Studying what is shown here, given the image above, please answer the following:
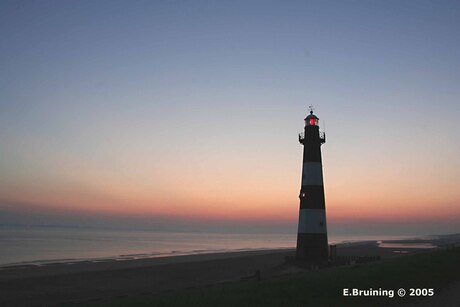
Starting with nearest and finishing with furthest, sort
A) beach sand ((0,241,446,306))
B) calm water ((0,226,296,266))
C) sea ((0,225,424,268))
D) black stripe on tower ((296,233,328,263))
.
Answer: beach sand ((0,241,446,306)), black stripe on tower ((296,233,328,263)), sea ((0,225,424,268)), calm water ((0,226,296,266))

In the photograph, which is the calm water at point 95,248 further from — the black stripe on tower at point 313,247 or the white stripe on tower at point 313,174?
the white stripe on tower at point 313,174

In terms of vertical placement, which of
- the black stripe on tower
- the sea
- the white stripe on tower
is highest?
the white stripe on tower

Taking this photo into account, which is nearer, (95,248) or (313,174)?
(313,174)

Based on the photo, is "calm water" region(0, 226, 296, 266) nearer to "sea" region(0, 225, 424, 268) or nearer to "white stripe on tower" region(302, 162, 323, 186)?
"sea" region(0, 225, 424, 268)

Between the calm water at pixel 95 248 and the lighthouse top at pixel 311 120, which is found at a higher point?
the lighthouse top at pixel 311 120

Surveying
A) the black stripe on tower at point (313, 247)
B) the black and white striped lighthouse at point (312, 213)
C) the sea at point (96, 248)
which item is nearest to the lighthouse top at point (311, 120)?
the black and white striped lighthouse at point (312, 213)

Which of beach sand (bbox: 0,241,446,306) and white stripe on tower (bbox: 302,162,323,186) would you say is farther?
white stripe on tower (bbox: 302,162,323,186)

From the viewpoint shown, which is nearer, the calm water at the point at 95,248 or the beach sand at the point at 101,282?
the beach sand at the point at 101,282

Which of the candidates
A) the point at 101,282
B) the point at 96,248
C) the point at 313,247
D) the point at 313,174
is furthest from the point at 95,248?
the point at 313,174

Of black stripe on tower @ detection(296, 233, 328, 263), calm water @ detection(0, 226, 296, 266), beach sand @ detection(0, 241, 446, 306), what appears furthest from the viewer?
calm water @ detection(0, 226, 296, 266)

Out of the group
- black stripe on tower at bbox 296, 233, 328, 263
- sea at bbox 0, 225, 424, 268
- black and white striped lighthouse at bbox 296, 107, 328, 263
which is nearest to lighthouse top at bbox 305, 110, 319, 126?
black and white striped lighthouse at bbox 296, 107, 328, 263

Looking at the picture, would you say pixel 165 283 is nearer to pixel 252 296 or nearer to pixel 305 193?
pixel 305 193

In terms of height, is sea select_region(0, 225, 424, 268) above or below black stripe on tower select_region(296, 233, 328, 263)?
below

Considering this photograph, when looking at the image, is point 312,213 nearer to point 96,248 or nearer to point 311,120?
point 311,120
